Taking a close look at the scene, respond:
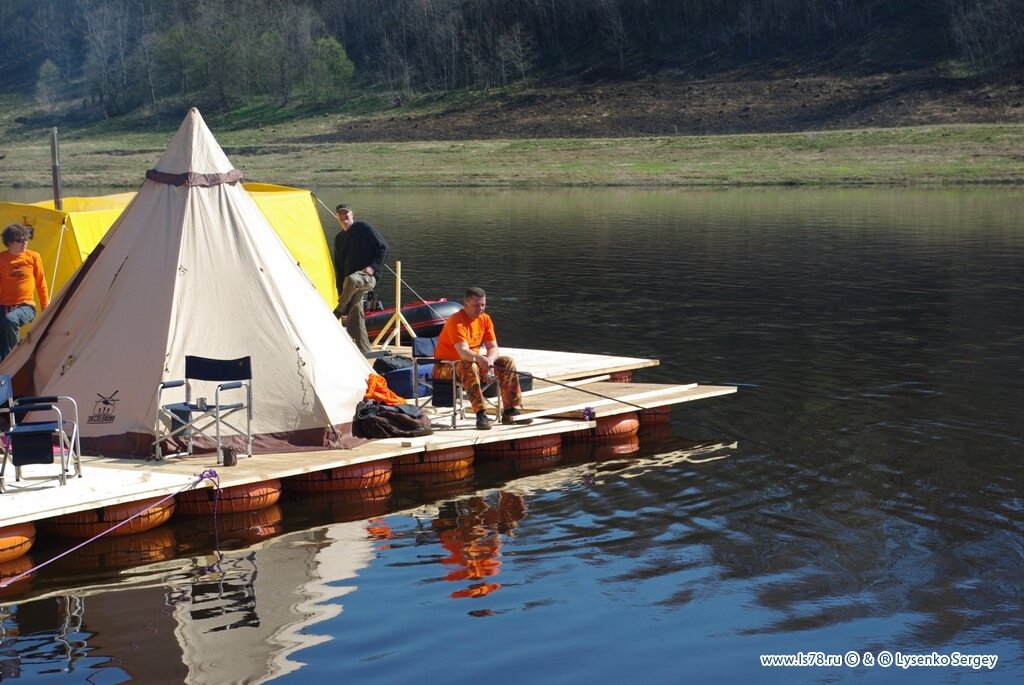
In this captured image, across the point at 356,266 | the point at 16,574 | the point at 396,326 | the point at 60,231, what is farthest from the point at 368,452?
the point at 60,231

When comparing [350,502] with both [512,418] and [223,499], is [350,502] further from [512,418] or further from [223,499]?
[512,418]

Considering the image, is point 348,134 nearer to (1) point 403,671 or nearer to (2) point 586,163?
(2) point 586,163

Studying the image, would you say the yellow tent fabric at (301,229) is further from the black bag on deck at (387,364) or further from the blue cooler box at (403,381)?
the blue cooler box at (403,381)

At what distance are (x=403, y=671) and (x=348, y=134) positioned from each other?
79.9 metres

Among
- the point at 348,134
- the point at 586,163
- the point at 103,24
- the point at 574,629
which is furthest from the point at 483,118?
the point at 574,629

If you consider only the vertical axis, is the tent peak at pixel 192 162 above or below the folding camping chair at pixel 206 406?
above

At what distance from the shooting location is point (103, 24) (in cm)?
14538

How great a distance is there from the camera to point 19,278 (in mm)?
16266

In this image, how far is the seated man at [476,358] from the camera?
51.4 ft

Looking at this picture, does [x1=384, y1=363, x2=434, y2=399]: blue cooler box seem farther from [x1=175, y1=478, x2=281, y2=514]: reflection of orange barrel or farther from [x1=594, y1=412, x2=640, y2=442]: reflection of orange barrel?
[x1=175, y1=478, x2=281, y2=514]: reflection of orange barrel

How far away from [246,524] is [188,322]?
271 centimetres

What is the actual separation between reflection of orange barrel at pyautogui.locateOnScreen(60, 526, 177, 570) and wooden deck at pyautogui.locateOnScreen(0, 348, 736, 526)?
42cm

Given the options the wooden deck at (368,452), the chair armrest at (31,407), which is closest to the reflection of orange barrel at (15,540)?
the wooden deck at (368,452)

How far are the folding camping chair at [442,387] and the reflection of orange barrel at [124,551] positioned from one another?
3644 mm
